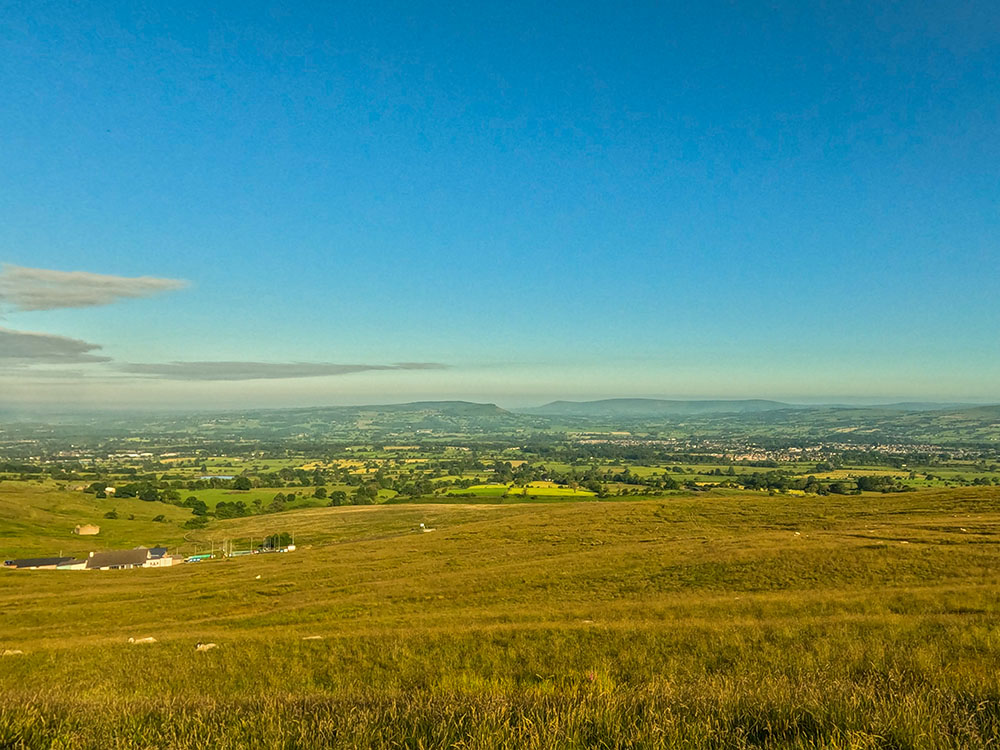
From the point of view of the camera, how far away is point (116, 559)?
8100 centimetres

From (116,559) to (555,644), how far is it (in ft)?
290

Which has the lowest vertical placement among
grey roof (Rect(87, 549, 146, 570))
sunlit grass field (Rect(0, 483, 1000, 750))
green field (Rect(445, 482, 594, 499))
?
green field (Rect(445, 482, 594, 499))

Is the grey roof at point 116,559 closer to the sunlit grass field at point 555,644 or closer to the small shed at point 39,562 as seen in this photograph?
the small shed at point 39,562

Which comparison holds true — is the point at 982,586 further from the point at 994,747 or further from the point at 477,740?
the point at 477,740

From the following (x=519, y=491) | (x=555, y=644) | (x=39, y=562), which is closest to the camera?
(x=555, y=644)

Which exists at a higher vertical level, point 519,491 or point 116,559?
point 116,559

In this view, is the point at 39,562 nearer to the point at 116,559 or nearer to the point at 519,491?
the point at 116,559

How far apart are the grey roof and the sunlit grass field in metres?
25.3

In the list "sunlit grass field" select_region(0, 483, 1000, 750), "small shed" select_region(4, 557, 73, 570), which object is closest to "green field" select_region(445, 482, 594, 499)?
"small shed" select_region(4, 557, 73, 570)

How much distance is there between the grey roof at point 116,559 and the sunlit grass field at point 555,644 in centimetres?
2533

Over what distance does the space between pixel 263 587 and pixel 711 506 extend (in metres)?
50.2

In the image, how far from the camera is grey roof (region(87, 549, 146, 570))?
260 feet

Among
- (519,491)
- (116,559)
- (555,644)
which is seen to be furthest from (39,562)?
(519,491)

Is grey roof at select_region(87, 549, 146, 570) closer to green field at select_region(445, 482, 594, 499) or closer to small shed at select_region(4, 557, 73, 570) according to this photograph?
small shed at select_region(4, 557, 73, 570)
